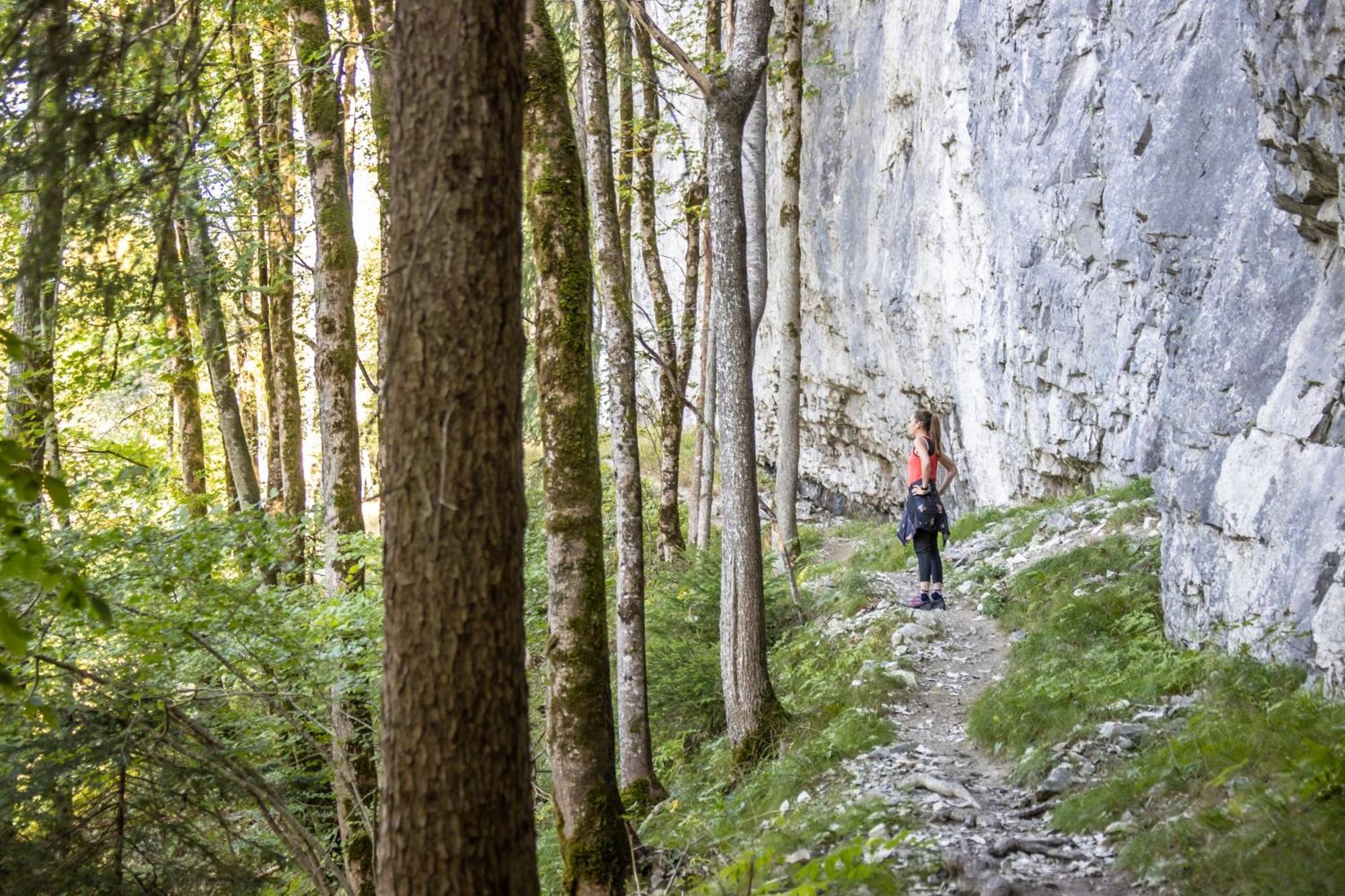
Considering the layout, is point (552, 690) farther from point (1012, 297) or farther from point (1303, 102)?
point (1012, 297)

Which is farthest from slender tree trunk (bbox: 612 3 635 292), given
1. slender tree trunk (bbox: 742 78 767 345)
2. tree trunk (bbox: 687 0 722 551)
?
slender tree trunk (bbox: 742 78 767 345)

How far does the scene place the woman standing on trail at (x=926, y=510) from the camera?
10461 millimetres

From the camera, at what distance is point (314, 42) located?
9.55 metres

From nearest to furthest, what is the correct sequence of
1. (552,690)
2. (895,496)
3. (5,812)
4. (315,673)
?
(5,812), (552,690), (315,673), (895,496)

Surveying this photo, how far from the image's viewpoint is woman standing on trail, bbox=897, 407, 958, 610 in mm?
10461

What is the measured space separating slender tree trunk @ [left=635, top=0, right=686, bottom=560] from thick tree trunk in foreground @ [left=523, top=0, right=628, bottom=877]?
7.93 m

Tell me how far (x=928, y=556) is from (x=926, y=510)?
544 mm

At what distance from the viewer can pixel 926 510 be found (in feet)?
34.2

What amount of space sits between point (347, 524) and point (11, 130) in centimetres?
534

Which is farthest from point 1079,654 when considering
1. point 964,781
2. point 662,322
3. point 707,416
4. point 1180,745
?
point 707,416

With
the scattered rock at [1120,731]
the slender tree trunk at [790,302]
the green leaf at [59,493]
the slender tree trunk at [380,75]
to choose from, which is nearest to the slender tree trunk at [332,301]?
the slender tree trunk at [380,75]

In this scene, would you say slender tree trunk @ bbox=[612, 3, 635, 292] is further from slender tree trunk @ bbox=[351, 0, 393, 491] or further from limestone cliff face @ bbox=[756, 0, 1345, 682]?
limestone cliff face @ bbox=[756, 0, 1345, 682]

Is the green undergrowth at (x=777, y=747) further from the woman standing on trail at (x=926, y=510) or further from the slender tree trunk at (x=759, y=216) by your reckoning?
the slender tree trunk at (x=759, y=216)

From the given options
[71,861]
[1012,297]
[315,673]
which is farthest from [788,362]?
[71,861]
